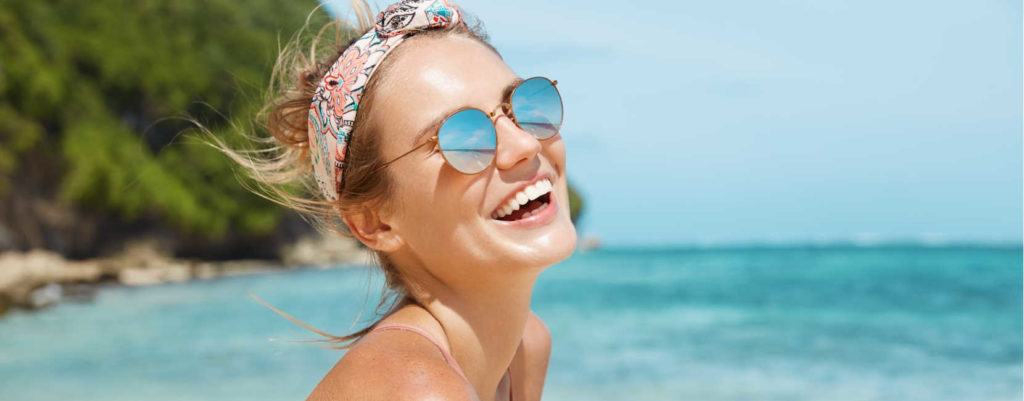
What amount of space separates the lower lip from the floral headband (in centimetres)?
35

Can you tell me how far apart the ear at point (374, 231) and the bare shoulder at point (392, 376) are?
0.75 ft

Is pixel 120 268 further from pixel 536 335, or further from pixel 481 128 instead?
pixel 481 128

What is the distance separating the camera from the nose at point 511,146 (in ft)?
5.17

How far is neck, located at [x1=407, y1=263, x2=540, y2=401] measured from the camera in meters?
1.72

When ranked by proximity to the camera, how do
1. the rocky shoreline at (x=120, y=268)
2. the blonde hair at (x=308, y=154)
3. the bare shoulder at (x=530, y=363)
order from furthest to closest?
1. the rocky shoreline at (x=120, y=268)
2. the bare shoulder at (x=530, y=363)
3. the blonde hair at (x=308, y=154)

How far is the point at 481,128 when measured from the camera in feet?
5.10

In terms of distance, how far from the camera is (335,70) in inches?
68.9

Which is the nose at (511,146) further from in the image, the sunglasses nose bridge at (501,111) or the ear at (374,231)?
the ear at (374,231)

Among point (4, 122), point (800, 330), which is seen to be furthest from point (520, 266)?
point (4, 122)

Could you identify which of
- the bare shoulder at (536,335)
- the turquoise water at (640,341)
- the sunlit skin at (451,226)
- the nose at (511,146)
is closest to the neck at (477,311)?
the sunlit skin at (451,226)

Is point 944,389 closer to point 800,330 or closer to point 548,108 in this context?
point 800,330

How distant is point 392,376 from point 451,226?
310mm

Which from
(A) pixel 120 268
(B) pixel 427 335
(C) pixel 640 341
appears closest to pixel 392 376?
(B) pixel 427 335

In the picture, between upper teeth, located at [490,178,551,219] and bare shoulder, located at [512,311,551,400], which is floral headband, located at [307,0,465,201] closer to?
upper teeth, located at [490,178,551,219]
